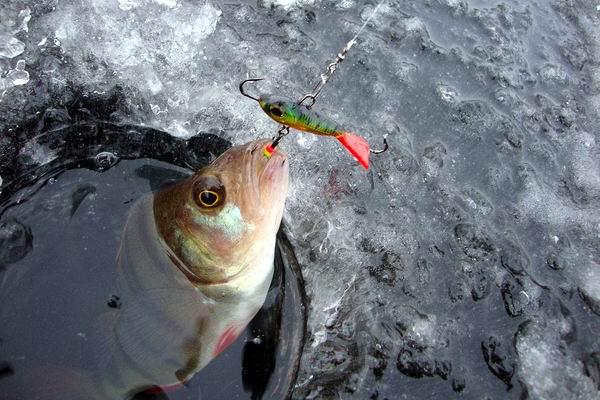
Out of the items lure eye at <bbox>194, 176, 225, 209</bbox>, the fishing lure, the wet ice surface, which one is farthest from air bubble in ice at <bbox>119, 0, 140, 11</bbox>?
the fishing lure

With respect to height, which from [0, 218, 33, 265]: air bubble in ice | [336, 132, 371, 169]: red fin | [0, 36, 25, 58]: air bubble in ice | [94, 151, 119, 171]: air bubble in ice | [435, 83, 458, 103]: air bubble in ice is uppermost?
[336, 132, 371, 169]: red fin

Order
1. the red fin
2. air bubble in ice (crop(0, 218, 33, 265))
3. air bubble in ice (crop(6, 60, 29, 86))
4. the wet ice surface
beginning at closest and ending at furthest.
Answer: the red fin
the wet ice surface
air bubble in ice (crop(0, 218, 33, 265))
air bubble in ice (crop(6, 60, 29, 86))

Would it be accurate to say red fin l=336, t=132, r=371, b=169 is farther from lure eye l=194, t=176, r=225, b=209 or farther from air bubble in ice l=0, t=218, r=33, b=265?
Result: air bubble in ice l=0, t=218, r=33, b=265

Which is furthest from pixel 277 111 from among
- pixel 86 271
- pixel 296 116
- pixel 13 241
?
pixel 13 241

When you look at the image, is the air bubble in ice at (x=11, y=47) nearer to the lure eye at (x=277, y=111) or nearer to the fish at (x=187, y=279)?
the fish at (x=187, y=279)

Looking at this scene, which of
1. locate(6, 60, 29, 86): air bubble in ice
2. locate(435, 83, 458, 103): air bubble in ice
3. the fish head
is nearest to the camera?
the fish head

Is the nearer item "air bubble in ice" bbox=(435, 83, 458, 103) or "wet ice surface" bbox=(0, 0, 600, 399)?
"wet ice surface" bbox=(0, 0, 600, 399)

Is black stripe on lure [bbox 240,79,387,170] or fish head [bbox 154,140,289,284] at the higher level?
black stripe on lure [bbox 240,79,387,170]
